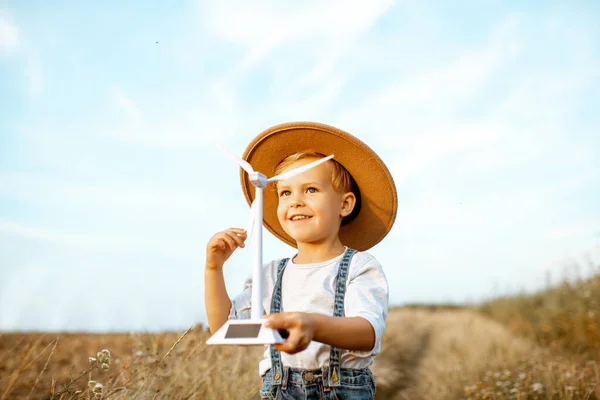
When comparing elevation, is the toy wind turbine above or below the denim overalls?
above

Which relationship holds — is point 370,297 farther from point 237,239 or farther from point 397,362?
point 397,362

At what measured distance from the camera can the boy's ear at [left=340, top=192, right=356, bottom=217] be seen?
314cm

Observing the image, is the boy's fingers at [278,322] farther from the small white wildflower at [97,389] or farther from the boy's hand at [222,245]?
the small white wildflower at [97,389]

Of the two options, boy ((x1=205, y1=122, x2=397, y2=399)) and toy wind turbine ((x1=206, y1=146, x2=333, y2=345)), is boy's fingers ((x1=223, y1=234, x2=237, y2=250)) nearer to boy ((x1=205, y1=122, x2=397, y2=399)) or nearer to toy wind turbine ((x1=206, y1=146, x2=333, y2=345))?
boy ((x1=205, y1=122, x2=397, y2=399))

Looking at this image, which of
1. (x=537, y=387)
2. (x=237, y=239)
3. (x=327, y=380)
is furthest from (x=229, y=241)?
(x=537, y=387)

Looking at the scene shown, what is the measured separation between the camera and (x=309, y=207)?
114 inches

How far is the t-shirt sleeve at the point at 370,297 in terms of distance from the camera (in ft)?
8.10

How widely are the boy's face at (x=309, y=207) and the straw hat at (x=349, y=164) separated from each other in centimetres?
23

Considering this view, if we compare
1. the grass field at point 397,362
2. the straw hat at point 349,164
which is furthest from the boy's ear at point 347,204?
the grass field at point 397,362

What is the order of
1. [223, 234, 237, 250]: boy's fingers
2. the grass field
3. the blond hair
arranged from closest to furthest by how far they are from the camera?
[223, 234, 237, 250]: boy's fingers < the blond hair < the grass field

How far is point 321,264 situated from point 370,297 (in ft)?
1.33

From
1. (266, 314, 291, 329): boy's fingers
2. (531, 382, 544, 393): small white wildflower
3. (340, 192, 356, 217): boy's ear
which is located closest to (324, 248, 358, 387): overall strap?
(340, 192, 356, 217): boy's ear

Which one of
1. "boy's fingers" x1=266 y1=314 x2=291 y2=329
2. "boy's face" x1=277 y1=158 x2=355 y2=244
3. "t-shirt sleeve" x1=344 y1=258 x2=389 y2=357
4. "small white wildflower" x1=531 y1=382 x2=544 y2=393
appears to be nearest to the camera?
"boy's fingers" x1=266 y1=314 x2=291 y2=329

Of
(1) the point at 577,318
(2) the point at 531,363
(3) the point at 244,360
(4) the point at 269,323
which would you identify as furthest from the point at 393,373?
(4) the point at 269,323
